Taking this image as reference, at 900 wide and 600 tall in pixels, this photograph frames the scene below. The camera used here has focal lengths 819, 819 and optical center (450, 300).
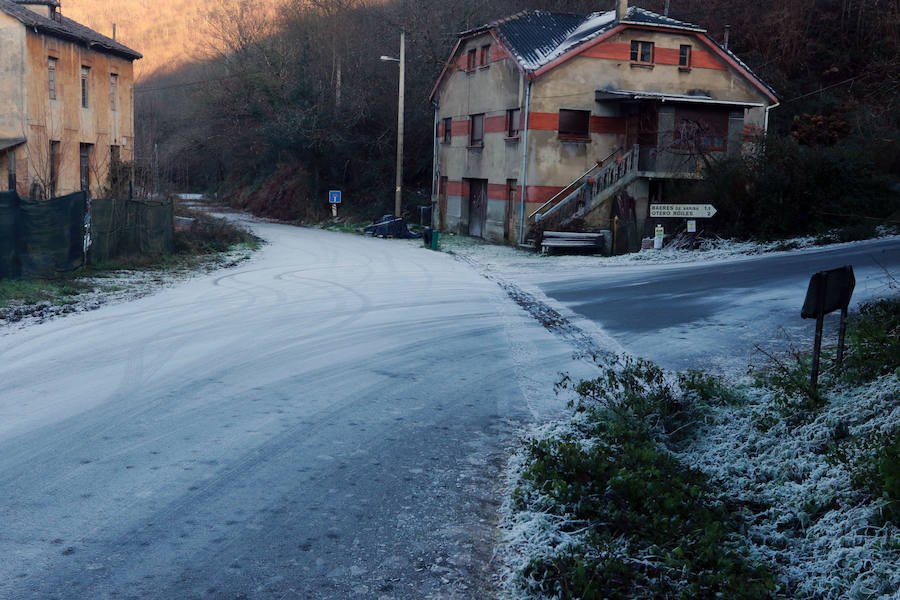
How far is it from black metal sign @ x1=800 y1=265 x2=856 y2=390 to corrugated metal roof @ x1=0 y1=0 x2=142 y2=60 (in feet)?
96.7

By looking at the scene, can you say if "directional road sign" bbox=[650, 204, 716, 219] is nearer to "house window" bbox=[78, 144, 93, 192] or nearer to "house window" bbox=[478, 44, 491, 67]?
"house window" bbox=[478, 44, 491, 67]

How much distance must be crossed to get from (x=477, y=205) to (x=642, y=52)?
929 cm

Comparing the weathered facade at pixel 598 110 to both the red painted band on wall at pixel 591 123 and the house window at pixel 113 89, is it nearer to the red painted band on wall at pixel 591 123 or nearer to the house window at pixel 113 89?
the red painted band on wall at pixel 591 123

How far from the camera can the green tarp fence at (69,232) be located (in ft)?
53.2

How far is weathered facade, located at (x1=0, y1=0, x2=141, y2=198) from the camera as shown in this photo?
29.1m

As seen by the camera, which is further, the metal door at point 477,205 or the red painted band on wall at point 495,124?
the metal door at point 477,205

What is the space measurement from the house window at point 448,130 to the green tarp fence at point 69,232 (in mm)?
18497

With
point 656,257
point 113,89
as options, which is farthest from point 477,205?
point 113,89

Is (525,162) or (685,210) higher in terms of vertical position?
(525,162)

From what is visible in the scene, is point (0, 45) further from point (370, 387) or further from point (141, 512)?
point (141, 512)

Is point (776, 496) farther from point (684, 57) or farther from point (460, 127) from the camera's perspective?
point (460, 127)

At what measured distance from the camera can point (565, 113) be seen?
3159 centimetres

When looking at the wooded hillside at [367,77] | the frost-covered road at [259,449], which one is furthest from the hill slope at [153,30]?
the frost-covered road at [259,449]

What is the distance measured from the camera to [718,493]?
227 inches
